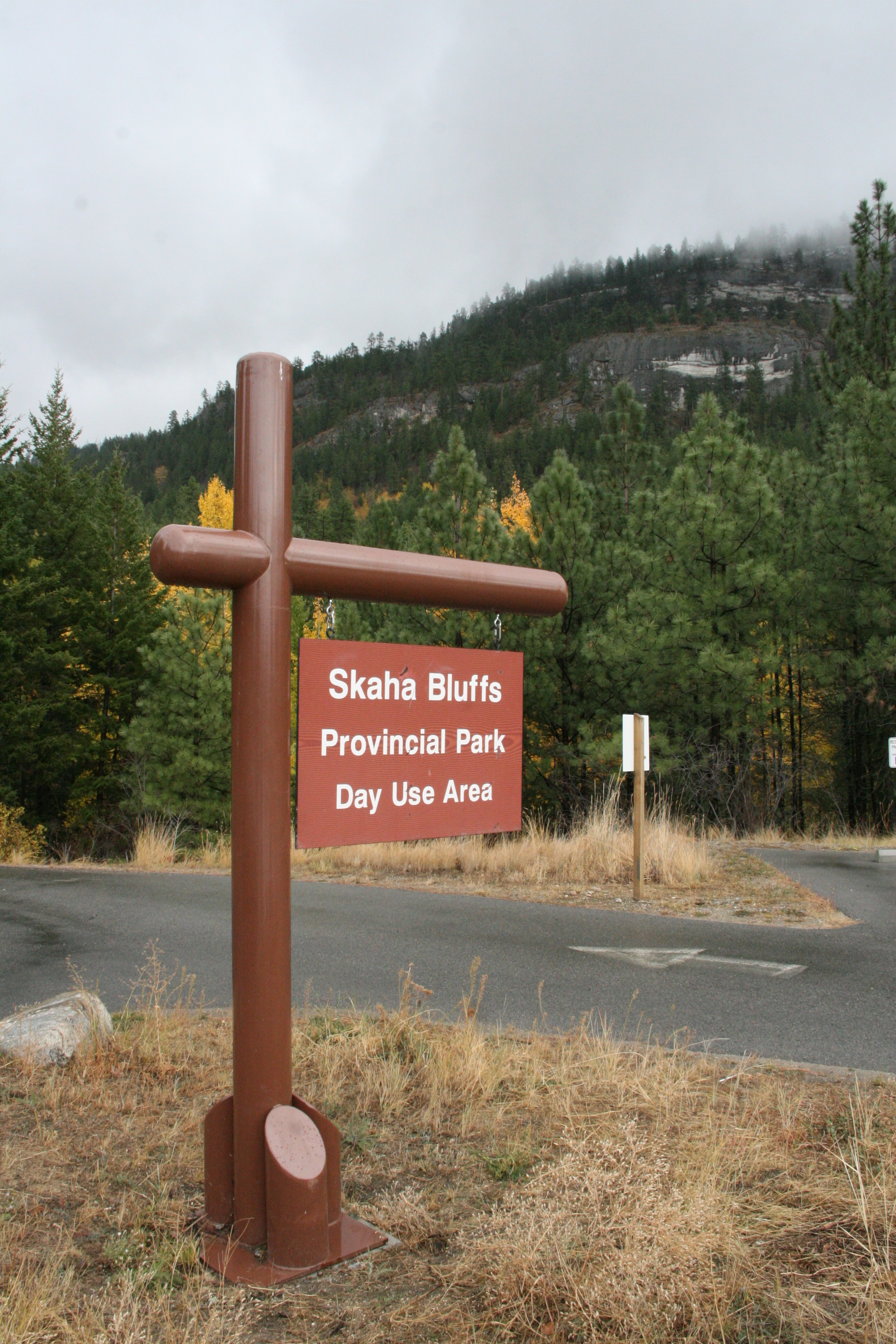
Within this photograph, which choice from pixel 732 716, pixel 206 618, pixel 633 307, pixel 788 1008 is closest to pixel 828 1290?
pixel 788 1008

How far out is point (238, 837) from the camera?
9.04ft

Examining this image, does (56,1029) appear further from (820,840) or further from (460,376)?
(460,376)

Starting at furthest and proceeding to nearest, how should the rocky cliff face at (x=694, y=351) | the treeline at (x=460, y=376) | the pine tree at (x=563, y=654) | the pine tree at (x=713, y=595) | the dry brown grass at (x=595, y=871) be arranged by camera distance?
the rocky cliff face at (x=694, y=351)
the treeline at (x=460, y=376)
the pine tree at (x=563, y=654)
the pine tree at (x=713, y=595)
the dry brown grass at (x=595, y=871)

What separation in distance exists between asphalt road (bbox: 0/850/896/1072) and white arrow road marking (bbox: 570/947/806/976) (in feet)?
0.06

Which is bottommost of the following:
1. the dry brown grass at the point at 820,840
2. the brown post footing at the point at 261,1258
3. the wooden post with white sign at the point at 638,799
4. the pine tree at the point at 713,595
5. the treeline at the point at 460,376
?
the dry brown grass at the point at 820,840

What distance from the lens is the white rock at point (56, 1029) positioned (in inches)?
165

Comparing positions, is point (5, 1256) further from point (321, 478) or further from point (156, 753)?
point (321, 478)

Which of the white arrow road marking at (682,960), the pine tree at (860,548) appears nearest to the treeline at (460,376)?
the pine tree at (860,548)

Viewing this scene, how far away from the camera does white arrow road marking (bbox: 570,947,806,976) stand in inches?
250

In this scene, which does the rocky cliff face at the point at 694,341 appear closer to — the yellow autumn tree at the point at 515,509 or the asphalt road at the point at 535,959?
the yellow autumn tree at the point at 515,509

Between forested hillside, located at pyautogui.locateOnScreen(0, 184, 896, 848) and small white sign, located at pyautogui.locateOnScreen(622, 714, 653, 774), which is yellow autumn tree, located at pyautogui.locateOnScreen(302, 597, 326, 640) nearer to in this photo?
forested hillside, located at pyautogui.locateOnScreen(0, 184, 896, 848)

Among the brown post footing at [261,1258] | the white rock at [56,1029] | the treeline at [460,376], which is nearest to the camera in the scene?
the brown post footing at [261,1258]

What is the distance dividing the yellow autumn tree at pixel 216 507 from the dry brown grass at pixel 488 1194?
127 ft

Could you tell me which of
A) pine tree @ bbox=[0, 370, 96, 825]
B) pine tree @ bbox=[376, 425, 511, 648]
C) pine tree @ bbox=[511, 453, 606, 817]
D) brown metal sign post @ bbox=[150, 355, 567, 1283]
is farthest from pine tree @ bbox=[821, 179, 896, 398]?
brown metal sign post @ bbox=[150, 355, 567, 1283]
